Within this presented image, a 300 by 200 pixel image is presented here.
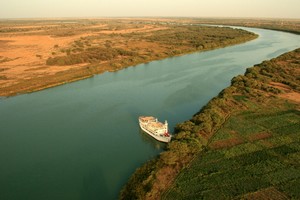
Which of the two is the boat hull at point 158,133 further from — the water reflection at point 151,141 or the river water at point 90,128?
the river water at point 90,128

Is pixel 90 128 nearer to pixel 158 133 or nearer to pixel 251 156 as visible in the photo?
pixel 158 133

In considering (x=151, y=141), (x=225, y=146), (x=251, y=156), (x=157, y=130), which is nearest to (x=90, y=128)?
(x=151, y=141)

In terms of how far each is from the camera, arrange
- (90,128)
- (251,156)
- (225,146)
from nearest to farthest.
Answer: (251,156) → (225,146) → (90,128)

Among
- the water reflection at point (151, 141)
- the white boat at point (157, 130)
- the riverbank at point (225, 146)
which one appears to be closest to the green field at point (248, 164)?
the riverbank at point (225, 146)

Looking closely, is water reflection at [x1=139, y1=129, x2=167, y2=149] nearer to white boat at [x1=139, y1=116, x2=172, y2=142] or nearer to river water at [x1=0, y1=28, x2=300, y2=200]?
river water at [x1=0, y1=28, x2=300, y2=200]

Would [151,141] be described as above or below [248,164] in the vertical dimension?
below

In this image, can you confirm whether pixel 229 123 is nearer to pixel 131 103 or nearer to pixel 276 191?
pixel 276 191
